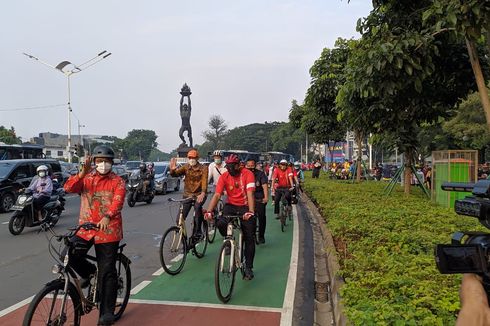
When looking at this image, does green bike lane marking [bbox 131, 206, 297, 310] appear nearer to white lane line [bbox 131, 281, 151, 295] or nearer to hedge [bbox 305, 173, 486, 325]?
white lane line [bbox 131, 281, 151, 295]

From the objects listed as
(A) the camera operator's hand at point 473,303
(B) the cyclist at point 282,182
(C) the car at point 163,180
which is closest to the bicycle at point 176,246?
(B) the cyclist at point 282,182

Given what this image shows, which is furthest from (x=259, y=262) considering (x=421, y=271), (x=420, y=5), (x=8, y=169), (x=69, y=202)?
(x=69, y=202)

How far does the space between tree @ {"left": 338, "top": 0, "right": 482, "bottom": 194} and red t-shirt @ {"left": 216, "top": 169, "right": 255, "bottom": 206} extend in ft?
6.94

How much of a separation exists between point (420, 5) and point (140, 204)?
1263 cm

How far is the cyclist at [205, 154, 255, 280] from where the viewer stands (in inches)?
226

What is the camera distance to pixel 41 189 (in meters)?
10.1

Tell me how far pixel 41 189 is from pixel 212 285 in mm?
6213

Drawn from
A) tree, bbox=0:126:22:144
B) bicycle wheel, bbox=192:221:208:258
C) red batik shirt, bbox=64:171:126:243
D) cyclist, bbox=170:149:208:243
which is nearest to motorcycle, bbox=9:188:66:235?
bicycle wheel, bbox=192:221:208:258

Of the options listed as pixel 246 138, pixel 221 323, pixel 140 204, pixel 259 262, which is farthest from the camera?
pixel 246 138

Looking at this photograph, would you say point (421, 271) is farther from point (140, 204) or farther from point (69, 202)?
point (69, 202)

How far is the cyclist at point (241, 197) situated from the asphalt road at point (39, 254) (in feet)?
4.98

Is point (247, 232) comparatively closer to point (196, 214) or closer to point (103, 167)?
point (196, 214)

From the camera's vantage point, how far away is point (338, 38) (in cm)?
1428

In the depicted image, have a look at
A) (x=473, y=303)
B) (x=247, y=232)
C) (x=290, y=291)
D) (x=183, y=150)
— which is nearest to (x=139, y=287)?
(x=247, y=232)
